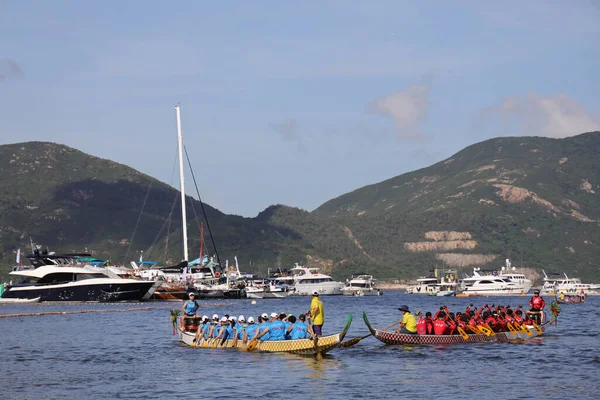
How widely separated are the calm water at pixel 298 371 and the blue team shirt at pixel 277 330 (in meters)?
0.97

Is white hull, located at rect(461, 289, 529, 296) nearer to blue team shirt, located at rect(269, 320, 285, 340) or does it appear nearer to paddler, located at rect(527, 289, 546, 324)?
paddler, located at rect(527, 289, 546, 324)

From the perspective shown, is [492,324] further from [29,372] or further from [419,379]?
[29,372]

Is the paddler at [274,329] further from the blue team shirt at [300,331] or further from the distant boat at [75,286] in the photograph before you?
the distant boat at [75,286]

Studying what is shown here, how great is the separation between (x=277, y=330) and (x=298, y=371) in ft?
17.7

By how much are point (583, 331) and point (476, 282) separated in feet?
362

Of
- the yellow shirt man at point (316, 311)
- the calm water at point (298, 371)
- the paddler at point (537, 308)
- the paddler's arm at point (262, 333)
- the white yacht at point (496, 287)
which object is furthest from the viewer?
the white yacht at point (496, 287)

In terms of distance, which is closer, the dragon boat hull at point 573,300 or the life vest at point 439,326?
the life vest at point 439,326

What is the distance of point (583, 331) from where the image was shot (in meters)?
64.2

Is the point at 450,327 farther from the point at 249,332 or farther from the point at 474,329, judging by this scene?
the point at 249,332

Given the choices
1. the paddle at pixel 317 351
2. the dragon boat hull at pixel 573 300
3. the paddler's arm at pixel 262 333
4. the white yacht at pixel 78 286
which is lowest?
the paddle at pixel 317 351

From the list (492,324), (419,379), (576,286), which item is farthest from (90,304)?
(576,286)

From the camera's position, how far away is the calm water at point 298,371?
34.6 m

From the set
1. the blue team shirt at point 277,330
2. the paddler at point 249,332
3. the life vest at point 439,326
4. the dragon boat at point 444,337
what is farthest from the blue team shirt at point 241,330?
the life vest at point 439,326

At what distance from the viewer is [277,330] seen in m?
44.3
